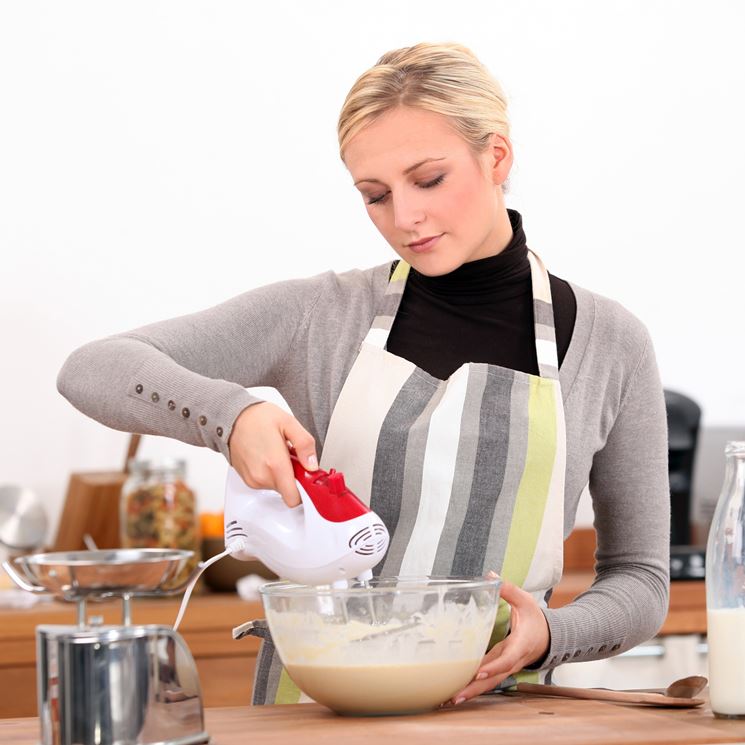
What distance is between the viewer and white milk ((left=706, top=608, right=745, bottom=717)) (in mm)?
1128

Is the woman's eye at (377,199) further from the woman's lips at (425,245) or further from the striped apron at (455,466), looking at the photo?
the striped apron at (455,466)

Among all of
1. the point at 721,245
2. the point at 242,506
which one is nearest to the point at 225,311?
the point at 242,506

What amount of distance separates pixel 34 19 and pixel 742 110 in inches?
72.3

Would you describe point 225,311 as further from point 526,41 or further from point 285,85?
point 526,41

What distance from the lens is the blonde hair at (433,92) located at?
1.48 metres

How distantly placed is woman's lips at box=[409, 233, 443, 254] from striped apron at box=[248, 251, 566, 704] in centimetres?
16

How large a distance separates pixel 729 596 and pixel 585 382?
18.6 inches

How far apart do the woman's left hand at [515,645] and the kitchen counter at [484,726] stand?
0.02m

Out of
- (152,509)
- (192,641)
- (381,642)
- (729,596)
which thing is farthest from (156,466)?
(729,596)

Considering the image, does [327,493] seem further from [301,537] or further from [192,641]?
[192,641]

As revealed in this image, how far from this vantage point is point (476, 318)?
1.61 m

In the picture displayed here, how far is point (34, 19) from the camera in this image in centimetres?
A: 278

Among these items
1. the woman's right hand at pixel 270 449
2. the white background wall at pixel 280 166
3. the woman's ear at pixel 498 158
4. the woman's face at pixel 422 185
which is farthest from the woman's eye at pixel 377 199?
the white background wall at pixel 280 166

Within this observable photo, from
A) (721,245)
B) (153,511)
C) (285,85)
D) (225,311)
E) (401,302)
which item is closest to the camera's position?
(225,311)
